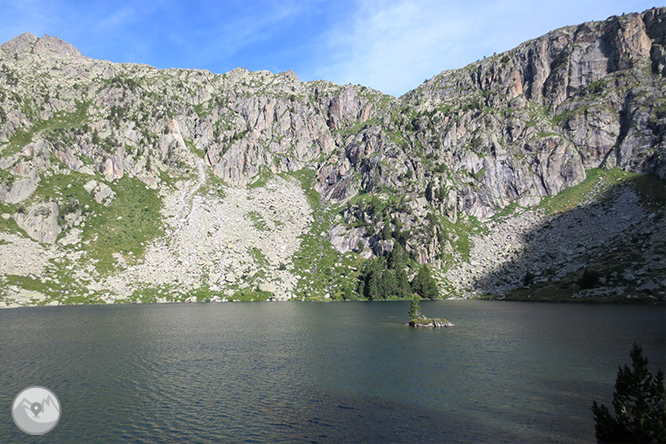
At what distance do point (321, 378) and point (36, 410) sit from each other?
29.4m

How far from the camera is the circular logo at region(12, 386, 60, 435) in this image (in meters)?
31.1

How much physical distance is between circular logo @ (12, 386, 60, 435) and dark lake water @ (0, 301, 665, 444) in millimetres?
883

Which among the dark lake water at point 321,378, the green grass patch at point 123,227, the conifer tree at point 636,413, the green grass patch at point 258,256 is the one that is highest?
the green grass patch at point 123,227

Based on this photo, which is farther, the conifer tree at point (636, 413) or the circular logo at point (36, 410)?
the circular logo at point (36, 410)

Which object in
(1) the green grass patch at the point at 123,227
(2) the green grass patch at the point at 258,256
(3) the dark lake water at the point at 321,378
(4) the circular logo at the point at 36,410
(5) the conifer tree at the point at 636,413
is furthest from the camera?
(2) the green grass patch at the point at 258,256

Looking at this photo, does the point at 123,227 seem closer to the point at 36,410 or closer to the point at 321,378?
the point at 36,410

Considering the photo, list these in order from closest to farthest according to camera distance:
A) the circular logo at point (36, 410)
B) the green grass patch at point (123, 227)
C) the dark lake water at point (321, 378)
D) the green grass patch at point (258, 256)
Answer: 1. the dark lake water at point (321, 378)
2. the circular logo at point (36, 410)
3. the green grass patch at point (123, 227)
4. the green grass patch at point (258, 256)

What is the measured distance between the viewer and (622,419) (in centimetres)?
2036

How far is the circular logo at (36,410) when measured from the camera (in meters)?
31.1

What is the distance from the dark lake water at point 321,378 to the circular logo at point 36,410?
0.88 meters

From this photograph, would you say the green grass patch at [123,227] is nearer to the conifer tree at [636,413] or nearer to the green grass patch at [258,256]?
the green grass patch at [258,256]

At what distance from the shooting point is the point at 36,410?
3612 centimetres

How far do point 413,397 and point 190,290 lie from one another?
128 m

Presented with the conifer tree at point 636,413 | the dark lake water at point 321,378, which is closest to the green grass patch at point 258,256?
the dark lake water at point 321,378
